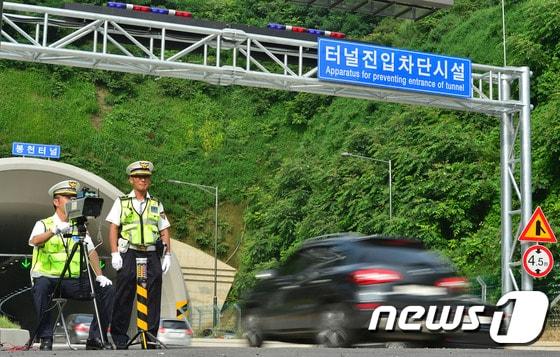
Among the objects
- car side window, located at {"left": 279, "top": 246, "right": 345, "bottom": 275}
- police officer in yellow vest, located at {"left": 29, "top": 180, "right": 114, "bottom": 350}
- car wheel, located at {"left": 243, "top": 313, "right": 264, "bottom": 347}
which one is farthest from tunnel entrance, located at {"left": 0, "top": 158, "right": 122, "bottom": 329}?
police officer in yellow vest, located at {"left": 29, "top": 180, "right": 114, "bottom": 350}

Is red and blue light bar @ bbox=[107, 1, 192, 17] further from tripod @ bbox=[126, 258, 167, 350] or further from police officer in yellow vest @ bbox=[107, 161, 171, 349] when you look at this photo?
tripod @ bbox=[126, 258, 167, 350]

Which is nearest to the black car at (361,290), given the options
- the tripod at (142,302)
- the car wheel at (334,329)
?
the car wheel at (334,329)

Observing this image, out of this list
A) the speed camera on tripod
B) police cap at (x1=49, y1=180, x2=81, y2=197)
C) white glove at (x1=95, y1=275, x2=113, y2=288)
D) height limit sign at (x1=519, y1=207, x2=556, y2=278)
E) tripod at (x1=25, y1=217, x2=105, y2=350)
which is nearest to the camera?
the speed camera on tripod

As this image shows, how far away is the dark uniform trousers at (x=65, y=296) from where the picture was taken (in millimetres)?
9820

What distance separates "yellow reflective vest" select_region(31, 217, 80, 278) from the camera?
394 inches

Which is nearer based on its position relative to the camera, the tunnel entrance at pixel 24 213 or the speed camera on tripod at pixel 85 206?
the speed camera on tripod at pixel 85 206

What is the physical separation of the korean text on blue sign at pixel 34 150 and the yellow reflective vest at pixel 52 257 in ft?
135

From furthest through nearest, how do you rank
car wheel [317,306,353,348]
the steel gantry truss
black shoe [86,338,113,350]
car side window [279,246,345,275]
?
1. the steel gantry truss
2. car side window [279,246,345,275]
3. car wheel [317,306,353,348]
4. black shoe [86,338,113,350]

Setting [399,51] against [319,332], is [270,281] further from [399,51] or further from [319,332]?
[399,51]

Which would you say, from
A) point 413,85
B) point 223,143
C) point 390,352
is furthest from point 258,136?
point 390,352

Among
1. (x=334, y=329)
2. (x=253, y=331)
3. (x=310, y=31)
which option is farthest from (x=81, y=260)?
(x=310, y=31)

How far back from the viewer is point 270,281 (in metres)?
13.2

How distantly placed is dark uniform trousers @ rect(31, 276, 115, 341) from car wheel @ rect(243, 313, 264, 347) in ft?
11.6

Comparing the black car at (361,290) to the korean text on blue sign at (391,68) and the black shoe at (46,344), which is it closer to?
the black shoe at (46,344)
